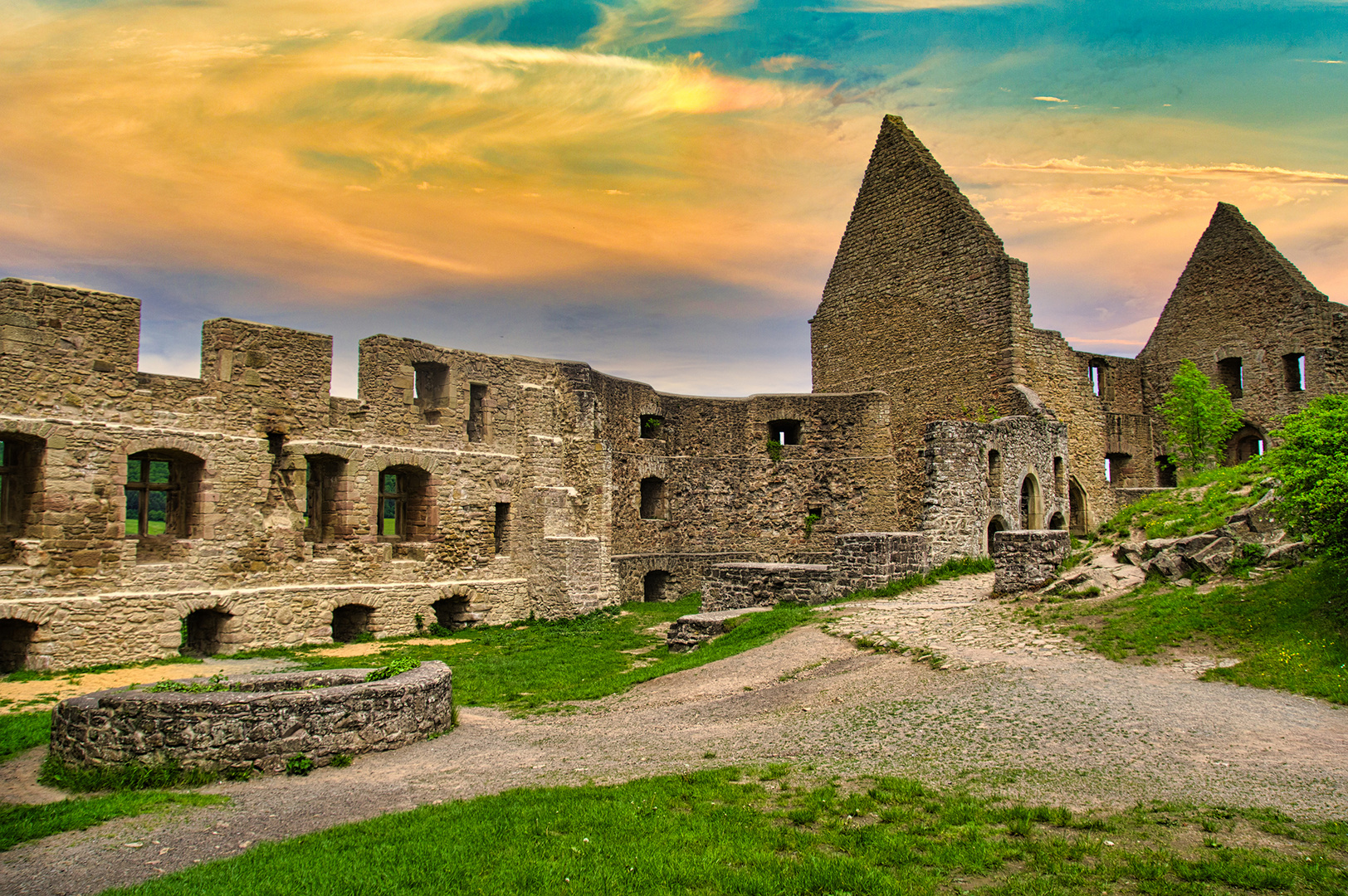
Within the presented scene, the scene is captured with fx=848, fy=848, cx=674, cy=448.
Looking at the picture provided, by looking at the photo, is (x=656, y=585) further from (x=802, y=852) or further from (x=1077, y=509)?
(x=802, y=852)

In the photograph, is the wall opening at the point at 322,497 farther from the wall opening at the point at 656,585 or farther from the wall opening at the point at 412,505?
the wall opening at the point at 656,585

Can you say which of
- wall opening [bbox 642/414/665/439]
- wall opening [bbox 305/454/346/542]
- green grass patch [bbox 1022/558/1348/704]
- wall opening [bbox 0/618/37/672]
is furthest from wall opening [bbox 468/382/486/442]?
green grass patch [bbox 1022/558/1348/704]

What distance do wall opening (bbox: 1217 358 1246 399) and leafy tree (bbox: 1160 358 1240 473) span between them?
1.80 m

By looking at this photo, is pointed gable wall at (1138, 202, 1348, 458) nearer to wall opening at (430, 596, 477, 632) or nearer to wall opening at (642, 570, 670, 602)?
wall opening at (642, 570, 670, 602)

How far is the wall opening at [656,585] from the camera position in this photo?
1003 inches

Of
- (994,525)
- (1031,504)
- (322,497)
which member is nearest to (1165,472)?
(1031,504)

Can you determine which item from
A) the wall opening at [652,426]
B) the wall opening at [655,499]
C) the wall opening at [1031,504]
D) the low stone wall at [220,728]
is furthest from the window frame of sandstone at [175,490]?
the wall opening at [1031,504]

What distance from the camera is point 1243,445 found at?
29938 millimetres

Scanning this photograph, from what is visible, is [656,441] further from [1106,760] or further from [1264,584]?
[1106,760]

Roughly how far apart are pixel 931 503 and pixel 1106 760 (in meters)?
11.6

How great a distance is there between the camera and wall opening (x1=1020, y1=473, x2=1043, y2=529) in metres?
20.8

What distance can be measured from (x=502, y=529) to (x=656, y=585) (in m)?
5.76

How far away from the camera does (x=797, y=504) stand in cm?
2523

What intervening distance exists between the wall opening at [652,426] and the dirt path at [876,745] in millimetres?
14165
